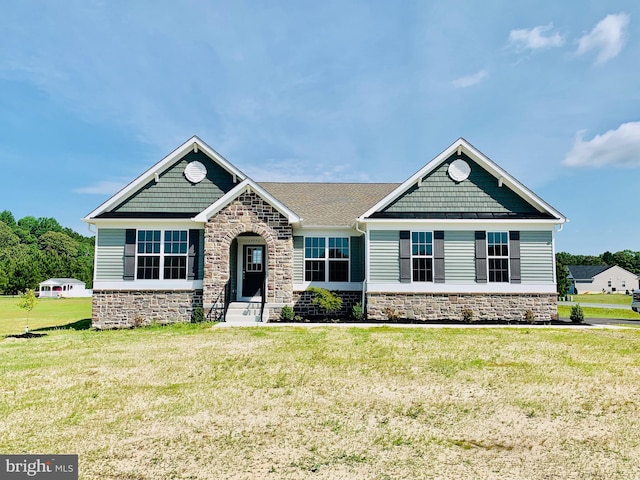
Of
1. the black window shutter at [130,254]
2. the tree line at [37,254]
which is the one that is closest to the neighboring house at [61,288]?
the tree line at [37,254]

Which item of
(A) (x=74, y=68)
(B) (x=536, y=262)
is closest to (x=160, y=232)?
(A) (x=74, y=68)

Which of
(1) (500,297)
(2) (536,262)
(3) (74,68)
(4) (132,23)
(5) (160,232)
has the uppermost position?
(4) (132,23)

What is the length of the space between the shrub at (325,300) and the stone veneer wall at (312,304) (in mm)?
221

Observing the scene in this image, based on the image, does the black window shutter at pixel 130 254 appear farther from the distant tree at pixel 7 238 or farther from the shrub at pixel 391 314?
the distant tree at pixel 7 238

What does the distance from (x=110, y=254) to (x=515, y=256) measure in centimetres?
1622

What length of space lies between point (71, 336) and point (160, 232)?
4930 mm

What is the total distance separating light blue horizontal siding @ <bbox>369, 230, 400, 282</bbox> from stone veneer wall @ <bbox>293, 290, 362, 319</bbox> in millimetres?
1488

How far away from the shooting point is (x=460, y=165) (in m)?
16.6

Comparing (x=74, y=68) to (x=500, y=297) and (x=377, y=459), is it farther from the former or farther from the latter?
(x=500, y=297)

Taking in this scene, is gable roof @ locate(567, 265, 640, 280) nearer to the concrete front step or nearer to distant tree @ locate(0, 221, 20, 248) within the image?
the concrete front step

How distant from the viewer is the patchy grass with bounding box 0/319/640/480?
416cm

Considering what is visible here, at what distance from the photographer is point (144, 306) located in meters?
16.0

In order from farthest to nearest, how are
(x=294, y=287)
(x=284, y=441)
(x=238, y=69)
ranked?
A: (x=294, y=287)
(x=238, y=69)
(x=284, y=441)

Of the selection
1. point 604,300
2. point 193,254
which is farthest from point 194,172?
point 604,300
